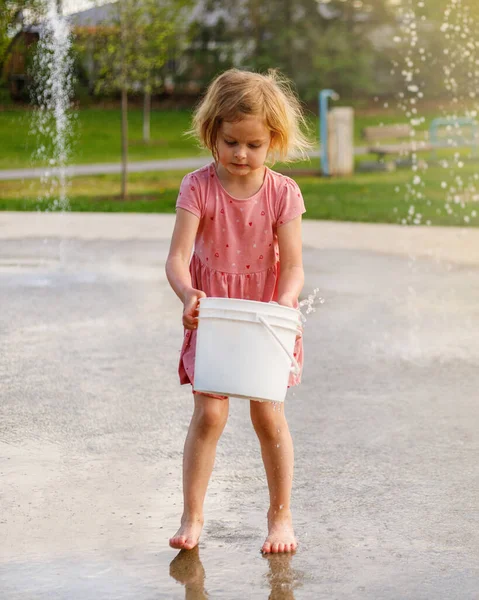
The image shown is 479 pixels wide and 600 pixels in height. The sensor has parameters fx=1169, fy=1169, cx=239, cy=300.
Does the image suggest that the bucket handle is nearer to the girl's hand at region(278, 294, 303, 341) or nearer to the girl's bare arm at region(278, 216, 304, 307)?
the girl's hand at region(278, 294, 303, 341)

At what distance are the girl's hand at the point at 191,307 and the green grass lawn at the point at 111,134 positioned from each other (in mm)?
14830

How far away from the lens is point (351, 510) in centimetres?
362

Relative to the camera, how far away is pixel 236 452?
13.9ft

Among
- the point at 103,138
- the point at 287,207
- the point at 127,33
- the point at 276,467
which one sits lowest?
the point at 103,138

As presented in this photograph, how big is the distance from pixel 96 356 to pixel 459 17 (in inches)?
1195

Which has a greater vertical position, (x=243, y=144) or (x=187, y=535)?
(x=243, y=144)

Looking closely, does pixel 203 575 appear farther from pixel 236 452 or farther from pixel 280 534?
pixel 236 452

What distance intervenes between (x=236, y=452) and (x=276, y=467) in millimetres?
860

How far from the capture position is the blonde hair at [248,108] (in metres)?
3.16

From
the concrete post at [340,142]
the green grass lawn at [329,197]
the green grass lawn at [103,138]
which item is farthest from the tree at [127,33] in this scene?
the concrete post at [340,142]

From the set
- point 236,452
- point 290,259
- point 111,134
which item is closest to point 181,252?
point 290,259

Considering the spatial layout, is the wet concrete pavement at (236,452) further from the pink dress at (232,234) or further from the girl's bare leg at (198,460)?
the pink dress at (232,234)

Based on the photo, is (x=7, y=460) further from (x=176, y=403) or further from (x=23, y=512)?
(x=176, y=403)

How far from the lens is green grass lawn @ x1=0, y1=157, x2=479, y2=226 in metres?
12.6
